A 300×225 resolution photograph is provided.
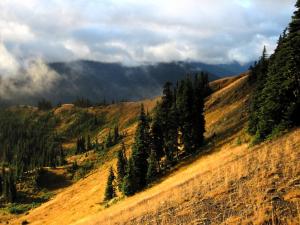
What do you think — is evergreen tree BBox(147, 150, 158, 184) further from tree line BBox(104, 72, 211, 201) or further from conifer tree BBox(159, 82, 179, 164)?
conifer tree BBox(159, 82, 179, 164)

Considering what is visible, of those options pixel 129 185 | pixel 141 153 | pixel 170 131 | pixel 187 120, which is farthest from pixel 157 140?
pixel 129 185

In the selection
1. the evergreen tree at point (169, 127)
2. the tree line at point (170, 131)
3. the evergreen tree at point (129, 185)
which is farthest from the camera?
the evergreen tree at point (169, 127)

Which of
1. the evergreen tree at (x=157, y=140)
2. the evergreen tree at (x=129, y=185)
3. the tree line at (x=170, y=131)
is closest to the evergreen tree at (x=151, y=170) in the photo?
the tree line at (x=170, y=131)

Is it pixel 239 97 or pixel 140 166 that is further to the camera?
pixel 239 97

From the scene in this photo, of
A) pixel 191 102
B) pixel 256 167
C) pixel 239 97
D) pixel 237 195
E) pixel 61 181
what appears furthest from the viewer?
pixel 61 181

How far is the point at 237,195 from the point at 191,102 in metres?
57.2

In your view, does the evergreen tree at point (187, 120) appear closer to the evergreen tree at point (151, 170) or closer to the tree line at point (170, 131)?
the tree line at point (170, 131)

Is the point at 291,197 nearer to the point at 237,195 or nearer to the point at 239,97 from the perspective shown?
the point at 237,195

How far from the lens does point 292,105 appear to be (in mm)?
39281

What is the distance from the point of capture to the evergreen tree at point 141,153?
220 ft

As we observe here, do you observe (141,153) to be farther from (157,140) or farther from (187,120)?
(187,120)

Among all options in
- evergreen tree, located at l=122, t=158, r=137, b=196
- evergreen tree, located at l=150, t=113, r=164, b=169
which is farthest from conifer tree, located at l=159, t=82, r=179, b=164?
evergreen tree, located at l=122, t=158, r=137, b=196

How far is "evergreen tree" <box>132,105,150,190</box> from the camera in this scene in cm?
6694

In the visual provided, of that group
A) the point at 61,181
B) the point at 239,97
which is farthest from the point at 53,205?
the point at 239,97
